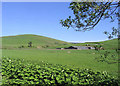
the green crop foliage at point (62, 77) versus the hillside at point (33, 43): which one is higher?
the hillside at point (33, 43)

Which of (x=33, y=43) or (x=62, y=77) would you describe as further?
(x=33, y=43)

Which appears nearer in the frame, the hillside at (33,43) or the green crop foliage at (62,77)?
the green crop foliage at (62,77)

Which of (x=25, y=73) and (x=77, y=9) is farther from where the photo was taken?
(x=25, y=73)

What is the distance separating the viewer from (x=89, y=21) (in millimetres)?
3717

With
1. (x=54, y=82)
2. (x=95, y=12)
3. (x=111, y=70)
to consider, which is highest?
(x=95, y=12)

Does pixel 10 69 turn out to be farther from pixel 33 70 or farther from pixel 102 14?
pixel 102 14

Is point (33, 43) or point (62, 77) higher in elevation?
point (33, 43)

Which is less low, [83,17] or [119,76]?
[83,17]

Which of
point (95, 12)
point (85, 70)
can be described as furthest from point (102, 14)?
point (85, 70)

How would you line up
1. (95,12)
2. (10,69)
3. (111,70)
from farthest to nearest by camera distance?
(10,69)
(111,70)
(95,12)

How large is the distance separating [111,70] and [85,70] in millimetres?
870

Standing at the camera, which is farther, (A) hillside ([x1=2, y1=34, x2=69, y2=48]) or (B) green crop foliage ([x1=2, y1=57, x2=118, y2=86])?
(A) hillside ([x1=2, y1=34, x2=69, y2=48])

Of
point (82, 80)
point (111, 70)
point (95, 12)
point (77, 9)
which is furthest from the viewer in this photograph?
point (111, 70)

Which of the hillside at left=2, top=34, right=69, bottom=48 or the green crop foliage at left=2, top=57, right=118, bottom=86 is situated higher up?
the hillside at left=2, top=34, right=69, bottom=48
